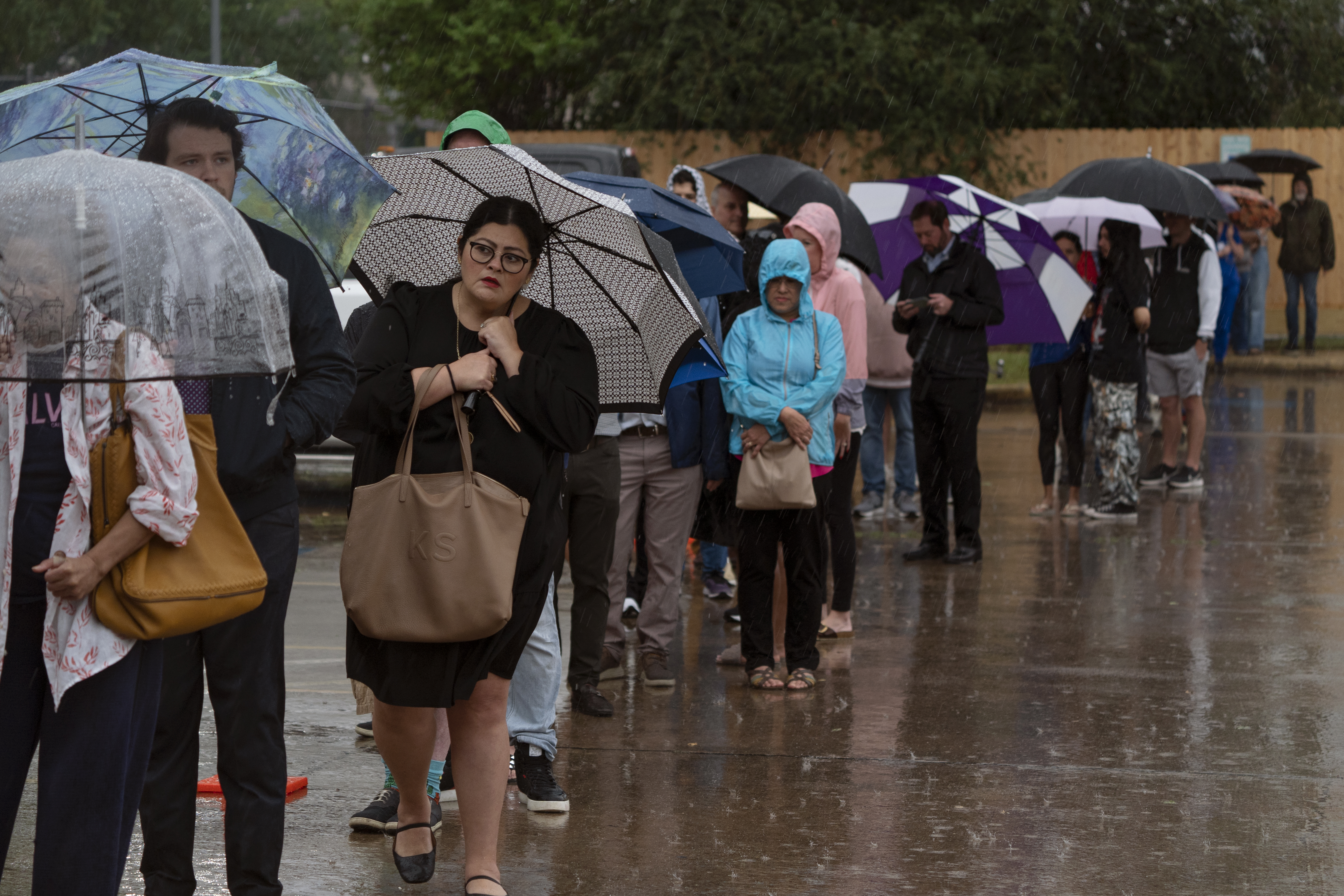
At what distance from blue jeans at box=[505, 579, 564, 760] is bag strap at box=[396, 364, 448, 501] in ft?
3.49

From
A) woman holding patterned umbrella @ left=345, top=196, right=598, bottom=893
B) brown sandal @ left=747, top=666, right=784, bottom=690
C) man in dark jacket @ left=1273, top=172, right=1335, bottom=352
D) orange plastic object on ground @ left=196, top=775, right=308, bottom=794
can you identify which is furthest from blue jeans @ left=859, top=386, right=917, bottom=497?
man in dark jacket @ left=1273, top=172, right=1335, bottom=352

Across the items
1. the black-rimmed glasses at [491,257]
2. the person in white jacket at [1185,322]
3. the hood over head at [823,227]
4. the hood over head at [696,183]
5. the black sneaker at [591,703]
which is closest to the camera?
the black-rimmed glasses at [491,257]

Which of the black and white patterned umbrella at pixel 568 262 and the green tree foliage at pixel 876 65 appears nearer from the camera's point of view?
the black and white patterned umbrella at pixel 568 262

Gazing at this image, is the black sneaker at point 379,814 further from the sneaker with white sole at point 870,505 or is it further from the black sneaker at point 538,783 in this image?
the sneaker with white sole at point 870,505

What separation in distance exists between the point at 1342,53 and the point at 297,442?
26.4 metres

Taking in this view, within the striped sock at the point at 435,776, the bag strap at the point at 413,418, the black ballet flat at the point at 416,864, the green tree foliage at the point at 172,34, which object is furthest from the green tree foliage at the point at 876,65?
the black ballet flat at the point at 416,864

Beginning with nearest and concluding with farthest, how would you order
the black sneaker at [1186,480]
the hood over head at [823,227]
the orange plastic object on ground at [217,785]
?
the orange plastic object on ground at [217,785], the hood over head at [823,227], the black sneaker at [1186,480]

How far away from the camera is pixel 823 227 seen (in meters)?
7.98

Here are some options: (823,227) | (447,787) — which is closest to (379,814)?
(447,787)

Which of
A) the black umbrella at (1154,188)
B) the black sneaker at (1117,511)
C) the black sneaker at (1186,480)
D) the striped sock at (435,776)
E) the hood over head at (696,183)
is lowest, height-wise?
the striped sock at (435,776)

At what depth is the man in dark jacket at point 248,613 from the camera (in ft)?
13.8

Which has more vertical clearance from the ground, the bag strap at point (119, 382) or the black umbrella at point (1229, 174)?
the black umbrella at point (1229, 174)

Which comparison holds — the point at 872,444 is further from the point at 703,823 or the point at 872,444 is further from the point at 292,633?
the point at 703,823

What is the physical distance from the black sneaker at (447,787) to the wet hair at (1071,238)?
26.6 feet
